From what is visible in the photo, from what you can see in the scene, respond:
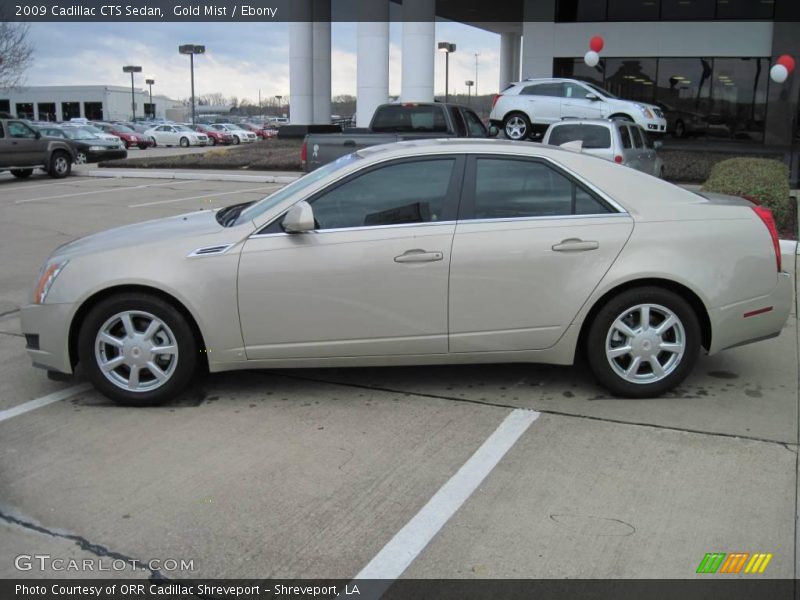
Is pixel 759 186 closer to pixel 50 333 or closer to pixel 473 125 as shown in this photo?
pixel 473 125

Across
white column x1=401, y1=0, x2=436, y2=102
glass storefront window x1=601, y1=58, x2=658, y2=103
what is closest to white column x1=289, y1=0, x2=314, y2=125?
white column x1=401, y1=0, x2=436, y2=102

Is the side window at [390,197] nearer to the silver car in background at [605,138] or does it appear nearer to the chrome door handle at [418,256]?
the chrome door handle at [418,256]

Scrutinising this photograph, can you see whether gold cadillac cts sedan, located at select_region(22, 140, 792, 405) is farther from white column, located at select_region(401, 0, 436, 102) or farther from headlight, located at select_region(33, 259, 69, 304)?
white column, located at select_region(401, 0, 436, 102)

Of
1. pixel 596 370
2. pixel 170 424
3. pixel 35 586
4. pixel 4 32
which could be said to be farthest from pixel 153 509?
pixel 4 32

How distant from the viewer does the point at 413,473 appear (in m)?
4.05

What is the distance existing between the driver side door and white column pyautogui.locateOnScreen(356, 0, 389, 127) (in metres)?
23.4

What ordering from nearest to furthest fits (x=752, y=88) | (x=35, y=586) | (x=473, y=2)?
(x=35, y=586)
(x=752, y=88)
(x=473, y=2)

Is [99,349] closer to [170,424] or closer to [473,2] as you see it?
[170,424]

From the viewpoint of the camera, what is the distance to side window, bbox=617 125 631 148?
47.9 feet

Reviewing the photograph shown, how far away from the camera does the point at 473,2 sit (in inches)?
1412

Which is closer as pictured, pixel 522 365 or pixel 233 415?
pixel 233 415

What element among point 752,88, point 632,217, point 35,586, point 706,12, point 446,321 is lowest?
point 35,586

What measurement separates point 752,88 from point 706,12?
3212 mm

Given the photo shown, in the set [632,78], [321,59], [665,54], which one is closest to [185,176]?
[321,59]
